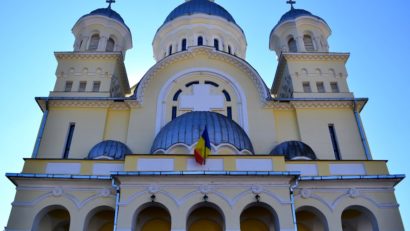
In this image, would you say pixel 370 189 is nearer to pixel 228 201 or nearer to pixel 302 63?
pixel 228 201

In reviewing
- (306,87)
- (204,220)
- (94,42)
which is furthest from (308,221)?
(94,42)

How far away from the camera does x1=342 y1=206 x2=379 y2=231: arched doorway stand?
15831mm

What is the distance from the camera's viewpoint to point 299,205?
15758 millimetres

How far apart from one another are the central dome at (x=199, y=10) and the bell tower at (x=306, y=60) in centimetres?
471

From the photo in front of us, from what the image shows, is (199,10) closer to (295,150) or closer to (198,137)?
(198,137)

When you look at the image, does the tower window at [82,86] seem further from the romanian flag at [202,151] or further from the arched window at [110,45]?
the romanian flag at [202,151]

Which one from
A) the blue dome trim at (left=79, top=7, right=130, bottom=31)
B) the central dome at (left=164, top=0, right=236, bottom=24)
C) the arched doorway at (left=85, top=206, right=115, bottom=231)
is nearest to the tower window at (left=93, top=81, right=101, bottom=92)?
the blue dome trim at (left=79, top=7, right=130, bottom=31)

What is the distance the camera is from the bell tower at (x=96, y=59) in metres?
22.8

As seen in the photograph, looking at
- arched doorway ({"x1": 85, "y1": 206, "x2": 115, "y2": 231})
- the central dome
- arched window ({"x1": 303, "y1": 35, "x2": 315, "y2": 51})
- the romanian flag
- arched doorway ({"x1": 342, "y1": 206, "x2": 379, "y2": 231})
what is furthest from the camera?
the central dome

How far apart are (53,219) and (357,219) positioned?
43.2ft

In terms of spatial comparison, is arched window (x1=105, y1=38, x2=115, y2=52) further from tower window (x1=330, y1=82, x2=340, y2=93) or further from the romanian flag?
tower window (x1=330, y1=82, x2=340, y2=93)

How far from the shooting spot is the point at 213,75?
23031 millimetres

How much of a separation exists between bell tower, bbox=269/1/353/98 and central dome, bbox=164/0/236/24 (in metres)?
4.71

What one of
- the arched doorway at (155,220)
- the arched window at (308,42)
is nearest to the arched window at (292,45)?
the arched window at (308,42)
